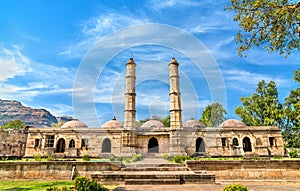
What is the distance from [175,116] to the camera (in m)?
20.6

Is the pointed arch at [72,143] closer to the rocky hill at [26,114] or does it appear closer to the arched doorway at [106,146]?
the arched doorway at [106,146]

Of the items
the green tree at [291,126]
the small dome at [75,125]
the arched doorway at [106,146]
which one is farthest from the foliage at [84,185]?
the green tree at [291,126]

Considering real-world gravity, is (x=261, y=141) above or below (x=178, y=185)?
above

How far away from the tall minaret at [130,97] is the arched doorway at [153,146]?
2585 mm

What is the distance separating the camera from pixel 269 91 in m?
31.2

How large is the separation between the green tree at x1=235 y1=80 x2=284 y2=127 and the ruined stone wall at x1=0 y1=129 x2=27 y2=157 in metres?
31.1

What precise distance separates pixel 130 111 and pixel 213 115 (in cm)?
2261

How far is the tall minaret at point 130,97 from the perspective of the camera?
20.6m

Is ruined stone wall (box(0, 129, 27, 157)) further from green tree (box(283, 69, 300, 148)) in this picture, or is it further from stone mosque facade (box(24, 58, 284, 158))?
green tree (box(283, 69, 300, 148))

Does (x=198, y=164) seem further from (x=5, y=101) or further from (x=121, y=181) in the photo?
(x=5, y=101)

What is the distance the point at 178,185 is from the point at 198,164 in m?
3.70

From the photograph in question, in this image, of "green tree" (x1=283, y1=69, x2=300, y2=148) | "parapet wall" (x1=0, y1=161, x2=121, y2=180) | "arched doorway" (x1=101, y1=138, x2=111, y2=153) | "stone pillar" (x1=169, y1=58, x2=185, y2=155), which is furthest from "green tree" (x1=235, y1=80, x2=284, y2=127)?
"parapet wall" (x1=0, y1=161, x2=121, y2=180)

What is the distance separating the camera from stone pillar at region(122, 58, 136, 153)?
788 inches

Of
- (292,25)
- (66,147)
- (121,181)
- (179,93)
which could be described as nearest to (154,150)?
(179,93)
